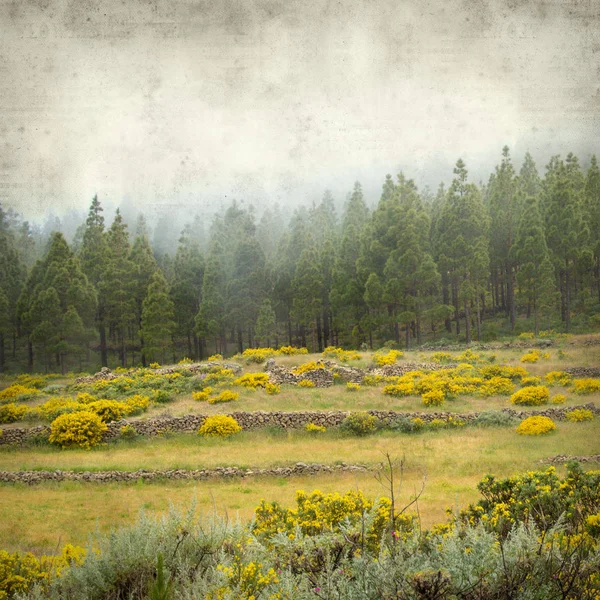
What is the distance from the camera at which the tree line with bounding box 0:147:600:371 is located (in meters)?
30.9

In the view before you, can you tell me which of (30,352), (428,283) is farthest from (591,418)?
(30,352)

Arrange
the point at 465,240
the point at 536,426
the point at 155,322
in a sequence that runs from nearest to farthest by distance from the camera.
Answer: the point at 536,426 → the point at 465,240 → the point at 155,322

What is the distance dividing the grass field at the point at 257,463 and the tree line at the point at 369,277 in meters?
13.6

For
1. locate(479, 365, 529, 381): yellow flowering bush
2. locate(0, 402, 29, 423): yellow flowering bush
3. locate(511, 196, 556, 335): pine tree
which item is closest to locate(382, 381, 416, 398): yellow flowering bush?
locate(479, 365, 529, 381): yellow flowering bush

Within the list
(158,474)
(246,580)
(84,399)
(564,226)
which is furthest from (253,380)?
(564,226)

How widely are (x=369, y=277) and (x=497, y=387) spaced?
16.7 metres

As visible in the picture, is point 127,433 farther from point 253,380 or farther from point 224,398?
point 253,380

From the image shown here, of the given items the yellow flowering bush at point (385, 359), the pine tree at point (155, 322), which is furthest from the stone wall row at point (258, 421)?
the pine tree at point (155, 322)

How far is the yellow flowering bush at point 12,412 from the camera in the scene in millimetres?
14766

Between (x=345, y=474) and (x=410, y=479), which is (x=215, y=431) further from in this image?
(x=410, y=479)

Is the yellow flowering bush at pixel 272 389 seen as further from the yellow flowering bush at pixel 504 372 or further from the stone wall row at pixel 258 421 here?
the yellow flowering bush at pixel 504 372

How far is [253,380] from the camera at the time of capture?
20484 mm

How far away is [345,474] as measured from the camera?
1052 cm

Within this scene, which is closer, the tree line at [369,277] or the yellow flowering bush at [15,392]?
the yellow flowering bush at [15,392]
